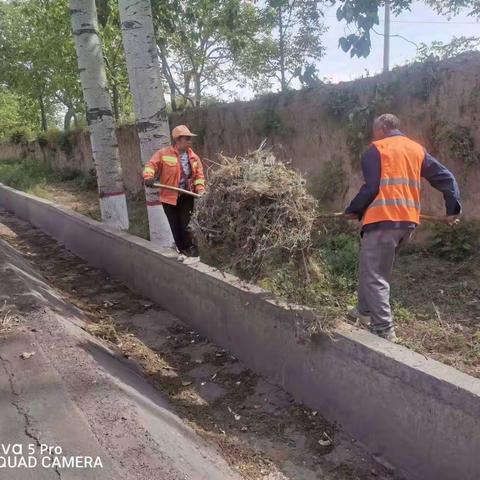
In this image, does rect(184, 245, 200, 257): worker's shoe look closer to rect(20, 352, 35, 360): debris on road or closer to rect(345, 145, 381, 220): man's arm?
rect(20, 352, 35, 360): debris on road

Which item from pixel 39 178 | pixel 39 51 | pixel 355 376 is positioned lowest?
pixel 355 376

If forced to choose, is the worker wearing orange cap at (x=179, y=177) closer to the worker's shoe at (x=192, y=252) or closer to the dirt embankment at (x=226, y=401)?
the worker's shoe at (x=192, y=252)

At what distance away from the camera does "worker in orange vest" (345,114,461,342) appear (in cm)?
365

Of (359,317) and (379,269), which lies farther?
(359,317)

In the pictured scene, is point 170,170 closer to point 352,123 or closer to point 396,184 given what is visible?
point 352,123

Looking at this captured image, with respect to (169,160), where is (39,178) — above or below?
below

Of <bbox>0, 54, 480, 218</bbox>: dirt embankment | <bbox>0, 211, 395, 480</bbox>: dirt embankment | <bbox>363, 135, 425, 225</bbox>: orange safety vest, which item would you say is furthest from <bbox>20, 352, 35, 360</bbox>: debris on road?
<bbox>0, 54, 480, 218</bbox>: dirt embankment

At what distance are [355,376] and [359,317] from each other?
2.17 ft

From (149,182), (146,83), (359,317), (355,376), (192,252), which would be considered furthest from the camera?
(146,83)

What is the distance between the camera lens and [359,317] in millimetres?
3986

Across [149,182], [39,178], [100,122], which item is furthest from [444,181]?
[39,178]

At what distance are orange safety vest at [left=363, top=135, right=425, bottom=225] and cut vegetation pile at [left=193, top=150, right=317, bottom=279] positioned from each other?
0.58 metres

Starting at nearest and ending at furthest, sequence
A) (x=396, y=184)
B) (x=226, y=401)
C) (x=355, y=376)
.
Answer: (x=355, y=376) < (x=396, y=184) < (x=226, y=401)

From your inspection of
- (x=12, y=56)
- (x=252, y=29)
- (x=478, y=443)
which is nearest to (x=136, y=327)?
(x=478, y=443)
